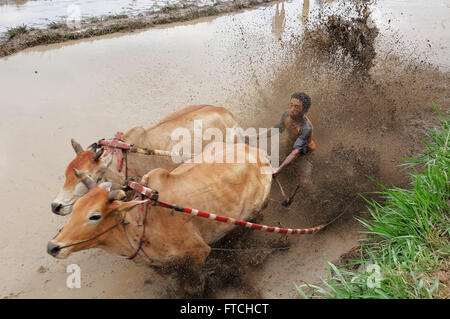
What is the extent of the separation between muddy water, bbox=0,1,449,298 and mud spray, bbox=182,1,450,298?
0.03 m

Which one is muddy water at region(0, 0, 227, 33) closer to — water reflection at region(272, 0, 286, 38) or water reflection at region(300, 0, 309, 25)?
water reflection at region(272, 0, 286, 38)

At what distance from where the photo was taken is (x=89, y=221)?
257cm

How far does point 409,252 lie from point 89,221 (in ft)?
8.30

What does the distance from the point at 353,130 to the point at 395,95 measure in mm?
1488

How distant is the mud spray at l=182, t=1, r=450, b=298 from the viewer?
4320 millimetres

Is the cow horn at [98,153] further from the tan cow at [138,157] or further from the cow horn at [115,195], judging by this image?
the cow horn at [115,195]

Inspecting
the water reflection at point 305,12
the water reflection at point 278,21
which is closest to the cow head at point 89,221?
the water reflection at point 278,21

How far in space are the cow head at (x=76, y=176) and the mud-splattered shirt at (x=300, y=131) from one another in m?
2.30

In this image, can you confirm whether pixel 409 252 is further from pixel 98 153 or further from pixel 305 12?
pixel 305 12

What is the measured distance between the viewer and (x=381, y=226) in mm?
3129

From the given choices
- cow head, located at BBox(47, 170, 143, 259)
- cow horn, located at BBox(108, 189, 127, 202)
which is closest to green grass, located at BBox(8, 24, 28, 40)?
cow head, located at BBox(47, 170, 143, 259)

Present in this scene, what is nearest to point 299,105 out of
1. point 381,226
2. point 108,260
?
point 381,226

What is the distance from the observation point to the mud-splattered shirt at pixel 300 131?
13.8 ft

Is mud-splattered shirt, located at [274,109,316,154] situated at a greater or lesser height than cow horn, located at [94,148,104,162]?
lesser
